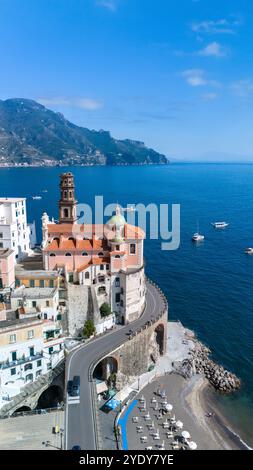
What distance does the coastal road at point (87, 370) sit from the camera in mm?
41300

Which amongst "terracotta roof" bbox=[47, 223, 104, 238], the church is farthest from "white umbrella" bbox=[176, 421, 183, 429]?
"terracotta roof" bbox=[47, 223, 104, 238]

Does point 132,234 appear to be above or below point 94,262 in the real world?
above

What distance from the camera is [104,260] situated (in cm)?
6588

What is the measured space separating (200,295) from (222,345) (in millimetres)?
19788

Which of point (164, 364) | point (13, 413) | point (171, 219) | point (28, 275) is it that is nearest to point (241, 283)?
point (164, 364)

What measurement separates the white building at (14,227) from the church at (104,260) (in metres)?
6.06

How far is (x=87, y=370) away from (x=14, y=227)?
97.1ft

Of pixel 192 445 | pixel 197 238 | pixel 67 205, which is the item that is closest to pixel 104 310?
pixel 67 205

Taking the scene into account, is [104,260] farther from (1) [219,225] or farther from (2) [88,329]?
(1) [219,225]

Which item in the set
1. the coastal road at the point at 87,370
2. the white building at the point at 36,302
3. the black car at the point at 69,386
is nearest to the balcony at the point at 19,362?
the coastal road at the point at 87,370

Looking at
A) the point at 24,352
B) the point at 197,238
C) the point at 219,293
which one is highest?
the point at 197,238

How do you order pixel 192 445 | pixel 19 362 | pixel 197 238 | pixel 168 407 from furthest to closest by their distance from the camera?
Result: pixel 197 238 → pixel 168 407 → pixel 19 362 → pixel 192 445

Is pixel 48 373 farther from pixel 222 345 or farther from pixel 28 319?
pixel 222 345

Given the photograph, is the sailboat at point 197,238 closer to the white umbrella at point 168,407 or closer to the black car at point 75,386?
the white umbrella at point 168,407
